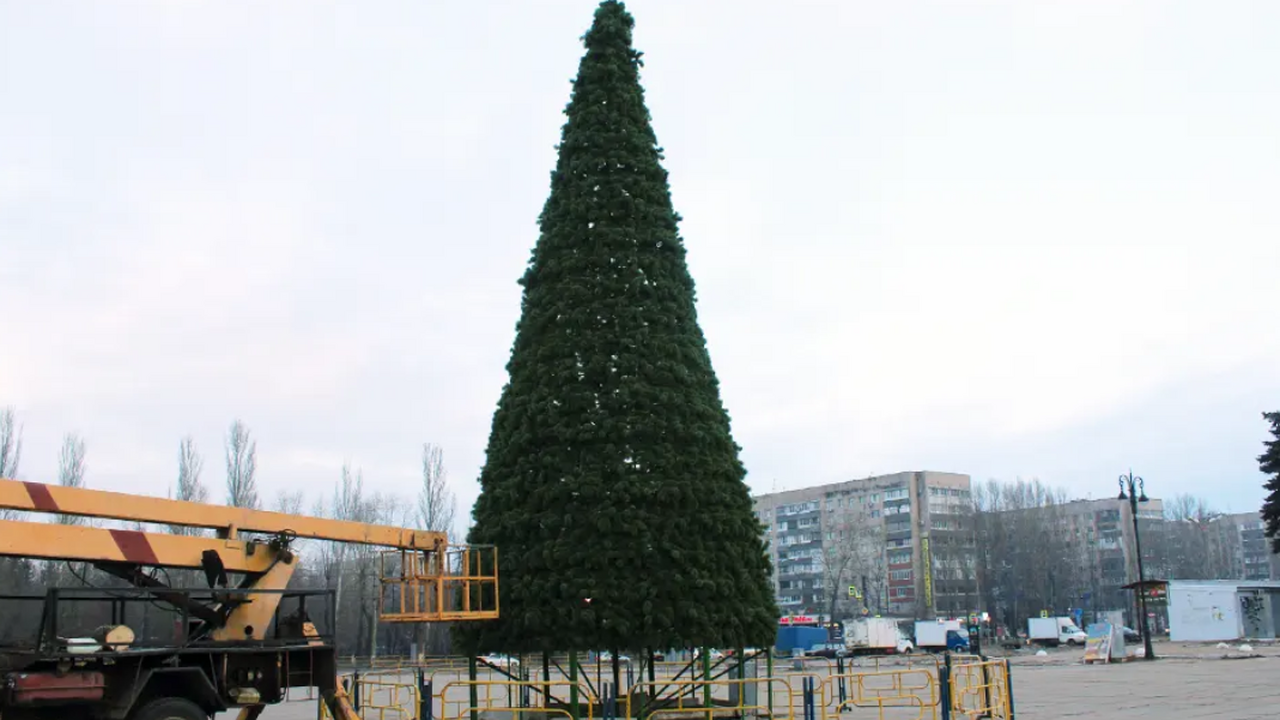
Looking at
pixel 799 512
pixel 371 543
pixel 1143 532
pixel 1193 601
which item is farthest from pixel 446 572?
pixel 1143 532

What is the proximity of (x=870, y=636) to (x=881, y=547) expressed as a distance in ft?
179

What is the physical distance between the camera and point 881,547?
419 ft

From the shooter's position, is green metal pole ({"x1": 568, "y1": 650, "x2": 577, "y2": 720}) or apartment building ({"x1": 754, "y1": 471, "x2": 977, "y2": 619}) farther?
apartment building ({"x1": 754, "y1": 471, "x2": 977, "y2": 619})

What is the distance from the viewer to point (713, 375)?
64.2 ft

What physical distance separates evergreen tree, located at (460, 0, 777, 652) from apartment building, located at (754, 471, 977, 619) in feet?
329

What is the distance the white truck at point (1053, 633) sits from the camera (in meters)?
79.4

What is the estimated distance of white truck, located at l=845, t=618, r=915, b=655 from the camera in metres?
74.1

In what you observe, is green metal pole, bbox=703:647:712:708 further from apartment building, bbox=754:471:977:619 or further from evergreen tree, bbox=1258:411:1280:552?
apartment building, bbox=754:471:977:619

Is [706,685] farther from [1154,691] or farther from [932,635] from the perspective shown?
[932,635]

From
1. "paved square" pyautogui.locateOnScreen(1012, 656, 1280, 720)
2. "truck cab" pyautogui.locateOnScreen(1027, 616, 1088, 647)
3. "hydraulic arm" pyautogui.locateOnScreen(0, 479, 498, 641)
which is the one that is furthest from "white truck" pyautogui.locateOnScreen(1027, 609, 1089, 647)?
"hydraulic arm" pyautogui.locateOnScreen(0, 479, 498, 641)

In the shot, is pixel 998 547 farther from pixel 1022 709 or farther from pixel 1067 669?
pixel 1022 709

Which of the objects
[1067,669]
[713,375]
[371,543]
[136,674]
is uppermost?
[713,375]

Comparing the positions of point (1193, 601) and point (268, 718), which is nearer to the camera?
point (268, 718)

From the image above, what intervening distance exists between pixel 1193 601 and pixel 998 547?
149 ft
